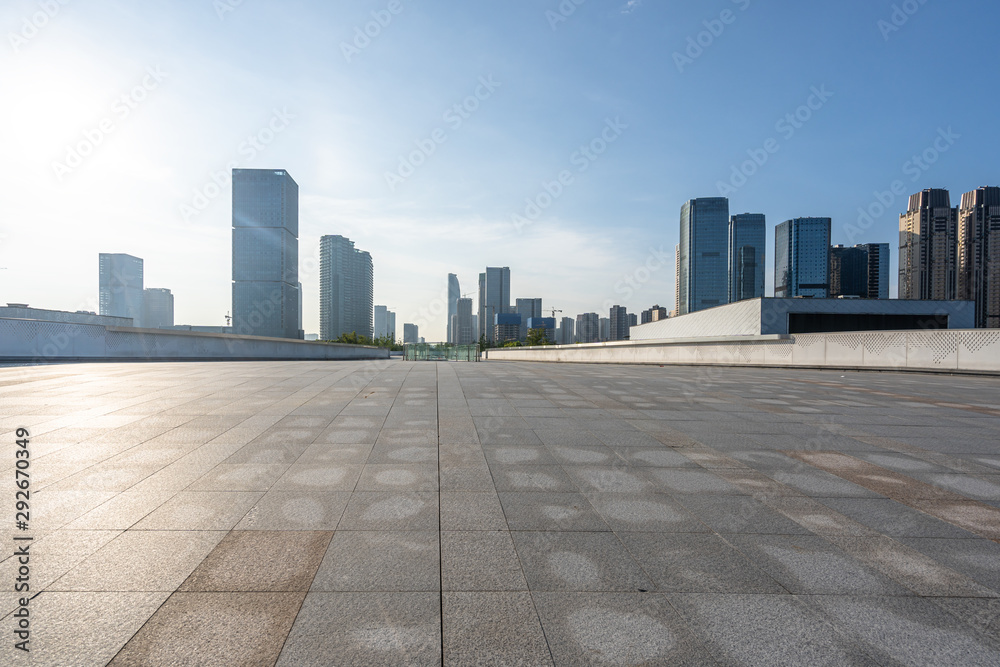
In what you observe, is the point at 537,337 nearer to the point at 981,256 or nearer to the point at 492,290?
the point at 492,290

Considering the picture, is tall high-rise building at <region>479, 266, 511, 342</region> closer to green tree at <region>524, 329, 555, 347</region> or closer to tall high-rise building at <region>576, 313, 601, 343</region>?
tall high-rise building at <region>576, 313, 601, 343</region>

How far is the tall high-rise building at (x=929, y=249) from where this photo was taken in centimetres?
9500

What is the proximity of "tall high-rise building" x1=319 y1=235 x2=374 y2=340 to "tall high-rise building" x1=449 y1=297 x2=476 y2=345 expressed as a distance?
50106 mm

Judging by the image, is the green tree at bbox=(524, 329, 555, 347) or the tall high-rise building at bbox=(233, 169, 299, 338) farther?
the green tree at bbox=(524, 329, 555, 347)

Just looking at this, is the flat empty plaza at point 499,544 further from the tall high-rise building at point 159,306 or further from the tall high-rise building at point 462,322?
the tall high-rise building at point 462,322

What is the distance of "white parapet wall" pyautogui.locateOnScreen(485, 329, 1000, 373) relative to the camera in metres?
18.9

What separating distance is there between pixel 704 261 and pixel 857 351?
10907 centimetres

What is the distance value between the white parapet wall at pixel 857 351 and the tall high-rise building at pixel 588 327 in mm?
131932

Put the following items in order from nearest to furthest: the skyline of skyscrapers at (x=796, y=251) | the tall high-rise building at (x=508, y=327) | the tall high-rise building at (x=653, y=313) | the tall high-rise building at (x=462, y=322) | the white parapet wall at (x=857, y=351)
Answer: the white parapet wall at (x=857, y=351), the skyline of skyscrapers at (x=796, y=251), the tall high-rise building at (x=653, y=313), the tall high-rise building at (x=508, y=327), the tall high-rise building at (x=462, y=322)

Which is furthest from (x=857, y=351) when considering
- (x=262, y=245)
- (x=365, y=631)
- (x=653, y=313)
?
(x=653, y=313)

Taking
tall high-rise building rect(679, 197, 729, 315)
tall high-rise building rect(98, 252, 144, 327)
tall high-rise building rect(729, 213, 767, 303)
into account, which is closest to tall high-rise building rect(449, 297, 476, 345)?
tall high-rise building rect(679, 197, 729, 315)

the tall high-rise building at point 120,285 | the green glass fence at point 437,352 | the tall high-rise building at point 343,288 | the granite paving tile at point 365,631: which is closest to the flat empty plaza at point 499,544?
the granite paving tile at point 365,631

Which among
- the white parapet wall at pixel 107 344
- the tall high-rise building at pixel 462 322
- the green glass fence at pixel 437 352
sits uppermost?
the tall high-rise building at pixel 462 322

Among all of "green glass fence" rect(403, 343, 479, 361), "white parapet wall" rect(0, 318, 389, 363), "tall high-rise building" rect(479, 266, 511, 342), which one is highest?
"tall high-rise building" rect(479, 266, 511, 342)
